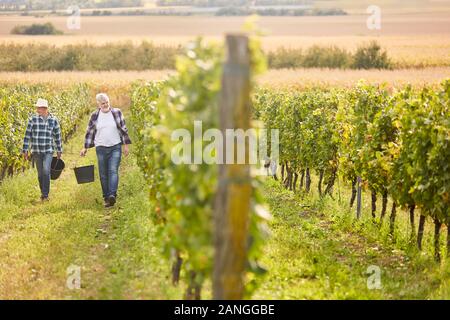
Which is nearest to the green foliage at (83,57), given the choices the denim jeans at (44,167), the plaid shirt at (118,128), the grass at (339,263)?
the denim jeans at (44,167)

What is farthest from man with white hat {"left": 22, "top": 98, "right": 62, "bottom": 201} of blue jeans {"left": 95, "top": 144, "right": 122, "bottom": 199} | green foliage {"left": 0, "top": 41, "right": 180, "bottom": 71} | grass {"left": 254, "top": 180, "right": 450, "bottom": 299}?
green foliage {"left": 0, "top": 41, "right": 180, "bottom": 71}

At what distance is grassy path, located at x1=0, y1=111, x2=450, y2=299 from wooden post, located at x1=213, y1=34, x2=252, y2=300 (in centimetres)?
227

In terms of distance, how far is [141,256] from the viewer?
895cm

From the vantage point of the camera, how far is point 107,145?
12.5 metres

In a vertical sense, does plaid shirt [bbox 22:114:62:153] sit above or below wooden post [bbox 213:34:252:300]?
below

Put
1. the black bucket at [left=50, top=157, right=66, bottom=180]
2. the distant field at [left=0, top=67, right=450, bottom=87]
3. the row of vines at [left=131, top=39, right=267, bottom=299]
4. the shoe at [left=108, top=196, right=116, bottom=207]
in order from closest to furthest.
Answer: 1. the row of vines at [left=131, top=39, right=267, bottom=299]
2. the shoe at [left=108, top=196, right=116, bottom=207]
3. the black bucket at [left=50, top=157, right=66, bottom=180]
4. the distant field at [left=0, top=67, right=450, bottom=87]

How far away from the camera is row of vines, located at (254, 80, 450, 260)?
9.46 m

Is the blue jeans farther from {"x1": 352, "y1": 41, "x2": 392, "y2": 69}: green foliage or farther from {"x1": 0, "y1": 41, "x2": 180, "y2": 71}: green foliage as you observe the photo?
{"x1": 0, "y1": 41, "x2": 180, "y2": 71}: green foliage

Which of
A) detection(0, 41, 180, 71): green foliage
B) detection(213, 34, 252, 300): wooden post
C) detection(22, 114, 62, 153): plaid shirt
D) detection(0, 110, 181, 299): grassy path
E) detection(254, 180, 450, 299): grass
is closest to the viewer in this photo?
detection(213, 34, 252, 300): wooden post

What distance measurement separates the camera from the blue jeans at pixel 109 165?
12.5 meters

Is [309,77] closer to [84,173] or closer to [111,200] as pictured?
[84,173]

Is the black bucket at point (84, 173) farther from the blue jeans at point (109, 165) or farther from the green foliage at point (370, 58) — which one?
the green foliage at point (370, 58)

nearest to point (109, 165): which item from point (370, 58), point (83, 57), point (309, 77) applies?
point (309, 77)

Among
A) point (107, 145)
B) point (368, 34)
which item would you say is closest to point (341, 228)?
point (107, 145)
